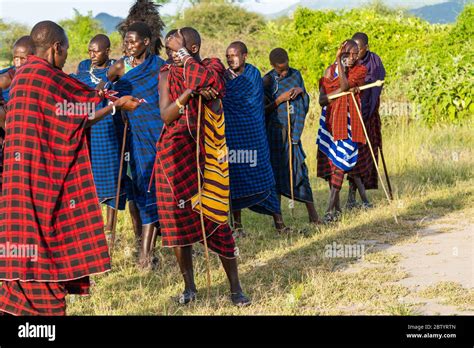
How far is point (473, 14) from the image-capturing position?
14.2 metres

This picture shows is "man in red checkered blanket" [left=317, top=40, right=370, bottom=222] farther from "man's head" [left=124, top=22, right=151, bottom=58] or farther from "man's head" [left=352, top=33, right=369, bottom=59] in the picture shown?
"man's head" [left=124, top=22, right=151, bottom=58]

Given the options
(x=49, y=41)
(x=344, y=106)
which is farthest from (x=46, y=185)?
(x=344, y=106)

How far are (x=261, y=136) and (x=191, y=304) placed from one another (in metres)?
2.69

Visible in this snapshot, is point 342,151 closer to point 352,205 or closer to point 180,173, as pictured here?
point 352,205

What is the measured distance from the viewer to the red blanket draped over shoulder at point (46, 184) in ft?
15.9

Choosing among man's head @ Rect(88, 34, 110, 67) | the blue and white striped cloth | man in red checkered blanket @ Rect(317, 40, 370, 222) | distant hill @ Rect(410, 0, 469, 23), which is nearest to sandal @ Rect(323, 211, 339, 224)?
man in red checkered blanket @ Rect(317, 40, 370, 222)

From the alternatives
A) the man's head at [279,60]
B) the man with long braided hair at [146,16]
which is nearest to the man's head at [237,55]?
the man's head at [279,60]

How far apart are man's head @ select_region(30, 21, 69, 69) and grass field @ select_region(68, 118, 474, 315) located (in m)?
1.82

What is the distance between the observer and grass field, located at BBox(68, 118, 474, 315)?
5949mm

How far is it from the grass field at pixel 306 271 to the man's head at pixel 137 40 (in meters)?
1.75

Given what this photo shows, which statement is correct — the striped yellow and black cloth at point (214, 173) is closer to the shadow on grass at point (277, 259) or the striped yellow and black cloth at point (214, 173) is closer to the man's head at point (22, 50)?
the shadow on grass at point (277, 259)

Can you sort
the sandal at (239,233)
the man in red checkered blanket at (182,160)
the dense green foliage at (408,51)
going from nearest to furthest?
the man in red checkered blanket at (182,160)
the sandal at (239,233)
the dense green foliage at (408,51)
